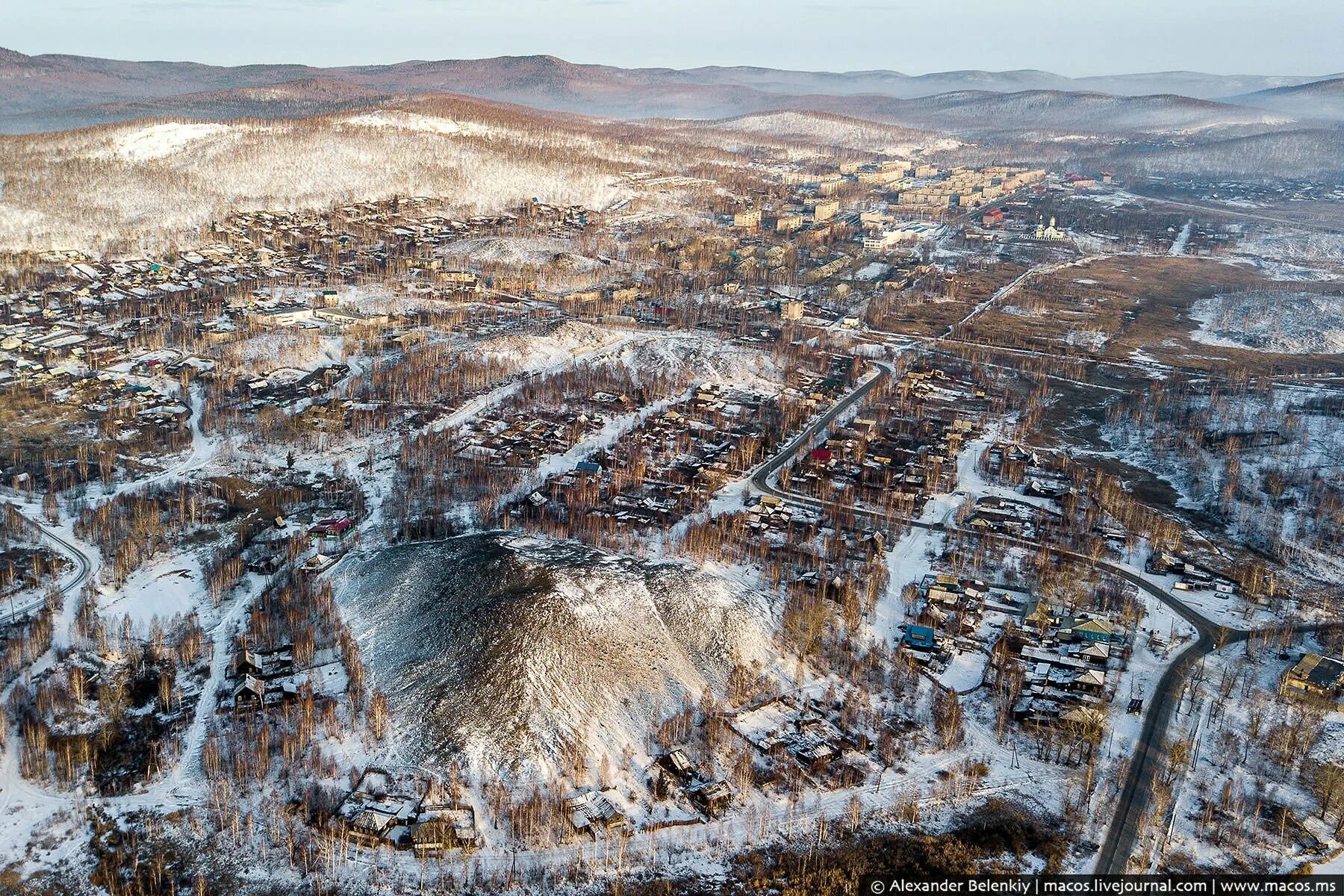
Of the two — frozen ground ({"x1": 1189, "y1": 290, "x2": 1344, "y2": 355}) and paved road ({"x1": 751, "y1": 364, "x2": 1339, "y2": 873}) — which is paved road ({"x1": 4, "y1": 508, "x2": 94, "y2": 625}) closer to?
paved road ({"x1": 751, "y1": 364, "x2": 1339, "y2": 873})

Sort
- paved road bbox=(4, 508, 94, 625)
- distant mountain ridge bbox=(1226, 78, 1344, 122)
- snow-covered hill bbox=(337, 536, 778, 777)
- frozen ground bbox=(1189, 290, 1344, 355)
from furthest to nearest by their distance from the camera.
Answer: distant mountain ridge bbox=(1226, 78, 1344, 122) → frozen ground bbox=(1189, 290, 1344, 355) → paved road bbox=(4, 508, 94, 625) → snow-covered hill bbox=(337, 536, 778, 777)

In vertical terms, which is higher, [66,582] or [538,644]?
[538,644]

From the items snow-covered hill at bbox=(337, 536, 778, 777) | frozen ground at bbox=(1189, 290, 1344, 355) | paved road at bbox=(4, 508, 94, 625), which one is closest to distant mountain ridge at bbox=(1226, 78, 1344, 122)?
frozen ground at bbox=(1189, 290, 1344, 355)

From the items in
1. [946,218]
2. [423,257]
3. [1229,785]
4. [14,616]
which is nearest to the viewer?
[1229,785]

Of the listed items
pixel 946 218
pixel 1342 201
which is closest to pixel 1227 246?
pixel 946 218

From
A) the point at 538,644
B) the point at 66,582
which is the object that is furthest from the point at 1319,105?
the point at 66,582

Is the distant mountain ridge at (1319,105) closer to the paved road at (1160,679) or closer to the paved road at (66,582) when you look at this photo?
the paved road at (1160,679)

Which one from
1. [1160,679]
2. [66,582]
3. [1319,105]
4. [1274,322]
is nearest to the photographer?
[1160,679]

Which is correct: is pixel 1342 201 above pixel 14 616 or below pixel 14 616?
above

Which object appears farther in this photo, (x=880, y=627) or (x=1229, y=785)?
(x=880, y=627)

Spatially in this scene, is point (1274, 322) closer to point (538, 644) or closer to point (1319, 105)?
point (538, 644)

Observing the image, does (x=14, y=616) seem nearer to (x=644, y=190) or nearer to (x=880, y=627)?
(x=880, y=627)
